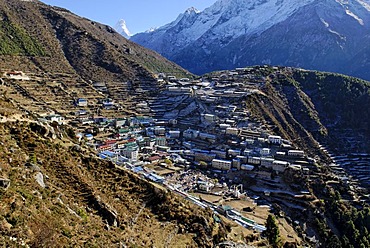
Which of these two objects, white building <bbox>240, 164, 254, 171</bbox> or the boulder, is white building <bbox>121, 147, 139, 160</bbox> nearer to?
white building <bbox>240, 164, 254, 171</bbox>

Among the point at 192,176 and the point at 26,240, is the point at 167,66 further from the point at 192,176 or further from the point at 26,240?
the point at 26,240

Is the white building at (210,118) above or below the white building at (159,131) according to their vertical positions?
above

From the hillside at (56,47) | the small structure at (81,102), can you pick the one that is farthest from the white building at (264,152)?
the hillside at (56,47)

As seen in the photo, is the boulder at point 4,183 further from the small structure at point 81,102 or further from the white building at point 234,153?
the small structure at point 81,102

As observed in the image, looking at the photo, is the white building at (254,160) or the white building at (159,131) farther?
the white building at (159,131)

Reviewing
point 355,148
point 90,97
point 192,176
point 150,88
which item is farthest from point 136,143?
point 355,148

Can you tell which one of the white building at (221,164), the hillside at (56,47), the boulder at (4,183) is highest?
the hillside at (56,47)

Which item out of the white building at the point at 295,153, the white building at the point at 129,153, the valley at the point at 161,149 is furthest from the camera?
the white building at the point at 295,153
